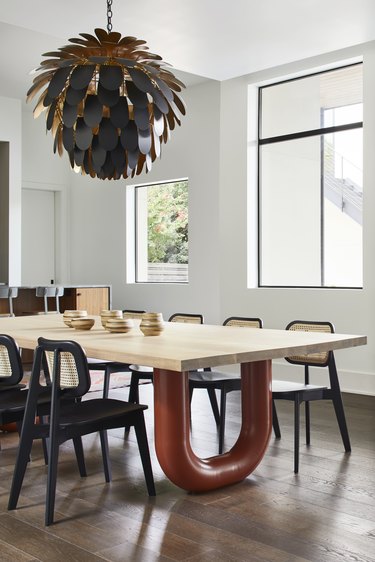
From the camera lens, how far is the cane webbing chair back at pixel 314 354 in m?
4.05

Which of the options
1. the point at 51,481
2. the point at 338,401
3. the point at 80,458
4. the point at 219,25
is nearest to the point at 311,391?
the point at 338,401

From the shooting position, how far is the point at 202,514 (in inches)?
116

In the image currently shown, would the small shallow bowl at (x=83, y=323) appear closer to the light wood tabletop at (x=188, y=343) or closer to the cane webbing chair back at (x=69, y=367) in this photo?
the light wood tabletop at (x=188, y=343)

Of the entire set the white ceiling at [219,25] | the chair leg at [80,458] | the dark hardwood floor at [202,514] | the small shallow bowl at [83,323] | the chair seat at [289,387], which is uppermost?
the white ceiling at [219,25]

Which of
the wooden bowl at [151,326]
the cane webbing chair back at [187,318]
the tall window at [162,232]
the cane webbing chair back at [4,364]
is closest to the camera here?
the cane webbing chair back at [4,364]

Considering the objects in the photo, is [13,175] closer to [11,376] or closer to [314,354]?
[314,354]

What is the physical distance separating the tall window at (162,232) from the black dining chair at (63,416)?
5979mm

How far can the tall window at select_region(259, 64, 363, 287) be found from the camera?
6.34m

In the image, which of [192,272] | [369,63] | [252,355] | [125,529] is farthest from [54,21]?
[192,272]

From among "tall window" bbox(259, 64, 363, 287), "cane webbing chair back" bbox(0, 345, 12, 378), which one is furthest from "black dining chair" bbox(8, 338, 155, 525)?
"tall window" bbox(259, 64, 363, 287)

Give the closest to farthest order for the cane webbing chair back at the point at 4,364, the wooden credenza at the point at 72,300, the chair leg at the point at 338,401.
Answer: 1. the cane webbing chair back at the point at 4,364
2. the chair leg at the point at 338,401
3. the wooden credenza at the point at 72,300

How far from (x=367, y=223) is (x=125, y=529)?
3.88m

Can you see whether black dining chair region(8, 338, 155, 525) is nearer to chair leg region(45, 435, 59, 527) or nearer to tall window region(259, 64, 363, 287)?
chair leg region(45, 435, 59, 527)

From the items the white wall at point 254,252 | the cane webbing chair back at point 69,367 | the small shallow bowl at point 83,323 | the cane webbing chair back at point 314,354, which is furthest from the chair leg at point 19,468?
the white wall at point 254,252
